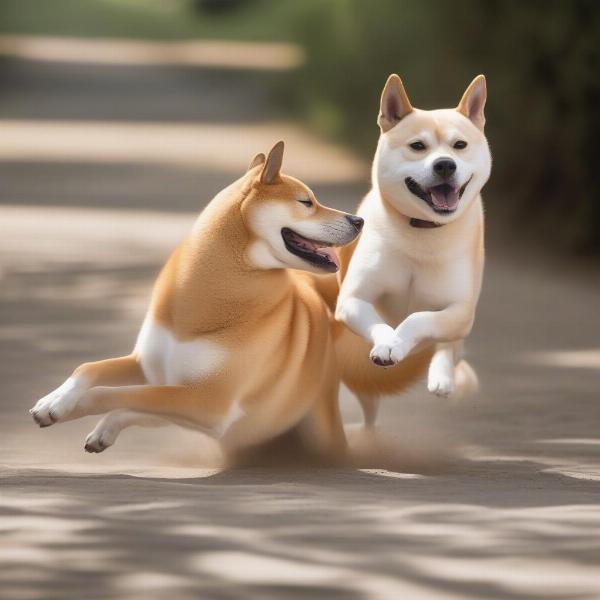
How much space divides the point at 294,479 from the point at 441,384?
714 millimetres

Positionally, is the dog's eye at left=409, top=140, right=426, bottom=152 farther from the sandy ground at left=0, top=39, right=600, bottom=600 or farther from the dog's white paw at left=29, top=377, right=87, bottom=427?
the dog's white paw at left=29, top=377, right=87, bottom=427

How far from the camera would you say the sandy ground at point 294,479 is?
176 inches

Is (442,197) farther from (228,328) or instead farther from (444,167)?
(228,328)

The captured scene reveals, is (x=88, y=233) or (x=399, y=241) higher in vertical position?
(x=88, y=233)

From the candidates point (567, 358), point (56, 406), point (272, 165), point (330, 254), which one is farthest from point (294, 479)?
point (567, 358)

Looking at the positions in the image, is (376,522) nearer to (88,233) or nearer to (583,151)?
(583,151)

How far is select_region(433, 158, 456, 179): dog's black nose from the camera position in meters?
6.35

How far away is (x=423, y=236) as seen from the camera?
6.59 metres

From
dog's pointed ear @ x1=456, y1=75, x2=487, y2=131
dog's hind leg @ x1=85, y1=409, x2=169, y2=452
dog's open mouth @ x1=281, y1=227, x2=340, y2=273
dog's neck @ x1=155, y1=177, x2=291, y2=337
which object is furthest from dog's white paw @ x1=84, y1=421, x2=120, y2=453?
dog's pointed ear @ x1=456, y1=75, x2=487, y2=131

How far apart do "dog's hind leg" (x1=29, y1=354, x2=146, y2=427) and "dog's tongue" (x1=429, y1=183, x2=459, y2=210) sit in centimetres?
139

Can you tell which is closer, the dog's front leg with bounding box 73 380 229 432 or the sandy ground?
the sandy ground

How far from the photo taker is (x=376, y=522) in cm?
520

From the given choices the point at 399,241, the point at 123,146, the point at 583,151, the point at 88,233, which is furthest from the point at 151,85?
the point at 399,241

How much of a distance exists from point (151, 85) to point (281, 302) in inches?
1239
